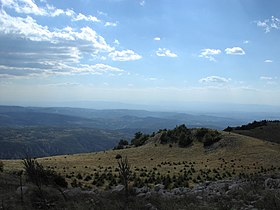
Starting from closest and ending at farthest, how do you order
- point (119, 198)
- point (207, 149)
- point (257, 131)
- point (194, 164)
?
1. point (119, 198)
2. point (194, 164)
3. point (207, 149)
4. point (257, 131)

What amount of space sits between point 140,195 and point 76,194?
3335 millimetres

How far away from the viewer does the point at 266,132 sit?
6600cm

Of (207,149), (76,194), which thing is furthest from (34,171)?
(207,149)

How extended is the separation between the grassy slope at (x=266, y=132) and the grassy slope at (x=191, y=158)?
14.3 metres

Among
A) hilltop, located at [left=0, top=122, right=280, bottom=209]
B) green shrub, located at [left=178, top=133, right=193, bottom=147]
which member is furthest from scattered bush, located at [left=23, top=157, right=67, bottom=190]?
green shrub, located at [left=178, top=133, right=193, bottom=147]

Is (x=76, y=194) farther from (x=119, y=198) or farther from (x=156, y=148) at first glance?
(x=156, y=148)

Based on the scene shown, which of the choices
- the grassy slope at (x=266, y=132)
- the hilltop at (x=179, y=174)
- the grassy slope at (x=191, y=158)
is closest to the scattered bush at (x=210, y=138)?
the hilltop at (x=179, y=174)

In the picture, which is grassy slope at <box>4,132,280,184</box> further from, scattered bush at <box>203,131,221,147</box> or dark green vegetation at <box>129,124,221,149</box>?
dark green vegetation at <box>129,124,221,149</box>

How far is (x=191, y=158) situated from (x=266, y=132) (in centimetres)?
2837

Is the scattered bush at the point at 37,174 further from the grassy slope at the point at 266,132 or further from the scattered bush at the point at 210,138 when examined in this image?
the grassy slope at the point at 266,132

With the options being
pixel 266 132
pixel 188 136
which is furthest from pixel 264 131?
pixel 188 136

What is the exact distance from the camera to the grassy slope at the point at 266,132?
62.6 meters

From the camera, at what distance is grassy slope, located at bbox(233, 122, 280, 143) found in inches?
2464

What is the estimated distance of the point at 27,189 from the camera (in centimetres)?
1642
